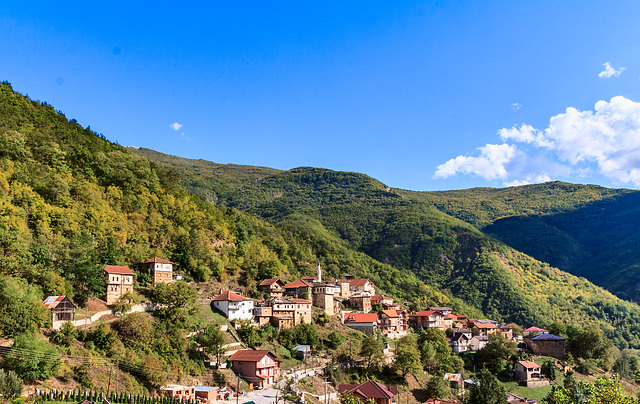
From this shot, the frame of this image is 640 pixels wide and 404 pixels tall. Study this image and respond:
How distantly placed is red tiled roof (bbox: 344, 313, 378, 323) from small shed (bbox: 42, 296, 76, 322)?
139 feet

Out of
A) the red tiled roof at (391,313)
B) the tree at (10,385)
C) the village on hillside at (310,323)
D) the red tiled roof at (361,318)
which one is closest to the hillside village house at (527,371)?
the village on hillside at (310,323)

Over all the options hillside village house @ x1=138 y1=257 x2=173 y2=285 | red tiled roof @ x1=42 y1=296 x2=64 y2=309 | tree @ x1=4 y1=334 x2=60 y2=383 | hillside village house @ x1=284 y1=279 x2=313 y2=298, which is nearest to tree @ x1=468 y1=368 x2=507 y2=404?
hillside village house @ x1=284 y1=279 x2=313 y2=298

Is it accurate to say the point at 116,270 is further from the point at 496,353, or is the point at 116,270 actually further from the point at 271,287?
the point at 496,353

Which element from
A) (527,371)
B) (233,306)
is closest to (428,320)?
(527,371)

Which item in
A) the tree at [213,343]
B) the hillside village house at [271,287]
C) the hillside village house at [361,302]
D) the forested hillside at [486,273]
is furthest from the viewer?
the forested hillside at [486,273]

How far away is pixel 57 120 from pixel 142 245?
1284 inches

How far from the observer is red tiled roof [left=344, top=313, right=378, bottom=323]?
238 feet

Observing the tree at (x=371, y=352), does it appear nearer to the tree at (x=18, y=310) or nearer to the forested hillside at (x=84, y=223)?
the forested hillside at (x=84, y=223)

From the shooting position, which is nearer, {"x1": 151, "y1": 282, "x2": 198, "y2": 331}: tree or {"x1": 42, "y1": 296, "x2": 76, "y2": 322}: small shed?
{"x1": 42, "y1": 296, "x2": 76, "y2": 322}: small shed

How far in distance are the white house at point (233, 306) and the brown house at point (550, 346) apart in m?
52.1

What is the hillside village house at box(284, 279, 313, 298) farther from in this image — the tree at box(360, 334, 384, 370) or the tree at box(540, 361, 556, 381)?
the tree at box(540, 361, 556, 381)

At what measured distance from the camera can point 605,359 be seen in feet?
263

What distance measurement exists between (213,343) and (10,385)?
20.0 metres

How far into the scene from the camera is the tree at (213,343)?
47000mm
